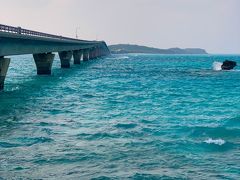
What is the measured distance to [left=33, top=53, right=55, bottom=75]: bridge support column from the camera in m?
72.6

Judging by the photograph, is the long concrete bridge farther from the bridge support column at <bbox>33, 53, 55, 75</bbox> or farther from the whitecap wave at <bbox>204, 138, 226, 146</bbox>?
the whitecap wave at <bbox>204, 138, 226, 146</bbox>

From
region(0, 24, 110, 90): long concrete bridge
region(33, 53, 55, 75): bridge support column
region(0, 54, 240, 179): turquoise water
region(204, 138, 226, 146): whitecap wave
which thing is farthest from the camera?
region(33, 53, 55, 75): bridge support column

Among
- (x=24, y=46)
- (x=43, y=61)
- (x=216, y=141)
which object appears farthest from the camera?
(x=43, y=61)

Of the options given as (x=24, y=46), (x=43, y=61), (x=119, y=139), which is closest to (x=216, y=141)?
(x=119, y=139)

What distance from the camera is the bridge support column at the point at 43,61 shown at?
7262cm

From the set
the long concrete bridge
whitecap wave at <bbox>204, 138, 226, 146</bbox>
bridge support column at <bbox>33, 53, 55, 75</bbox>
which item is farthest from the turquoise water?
bridge support column at <bbox>33, 53, 55, 75</bbox>

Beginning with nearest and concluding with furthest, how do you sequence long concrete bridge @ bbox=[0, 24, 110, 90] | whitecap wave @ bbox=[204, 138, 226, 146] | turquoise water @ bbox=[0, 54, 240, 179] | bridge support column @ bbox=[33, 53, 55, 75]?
turquoise water @ bbox=[0, 54, 240, 179] → whitecap wave @ bbox=[204, 138, 226, 146] → long concrete bridge @ bbox=[0, 24, 110, 90] → bridge support column @ bbox=[33, 53, 55, 75]

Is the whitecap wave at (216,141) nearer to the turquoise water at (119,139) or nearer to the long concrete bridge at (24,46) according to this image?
the turquoise water at (119,139)

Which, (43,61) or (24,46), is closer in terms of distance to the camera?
(24,46)

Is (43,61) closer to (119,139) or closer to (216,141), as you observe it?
(119,139)

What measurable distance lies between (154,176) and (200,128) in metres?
9.81

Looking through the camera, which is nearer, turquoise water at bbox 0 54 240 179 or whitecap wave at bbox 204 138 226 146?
turquoise water at bbox 0 54 240 179

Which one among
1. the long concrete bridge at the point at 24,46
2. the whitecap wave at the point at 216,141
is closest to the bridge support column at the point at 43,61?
the long concrete bridge at the point at 24,46

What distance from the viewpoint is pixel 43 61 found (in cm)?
7388
